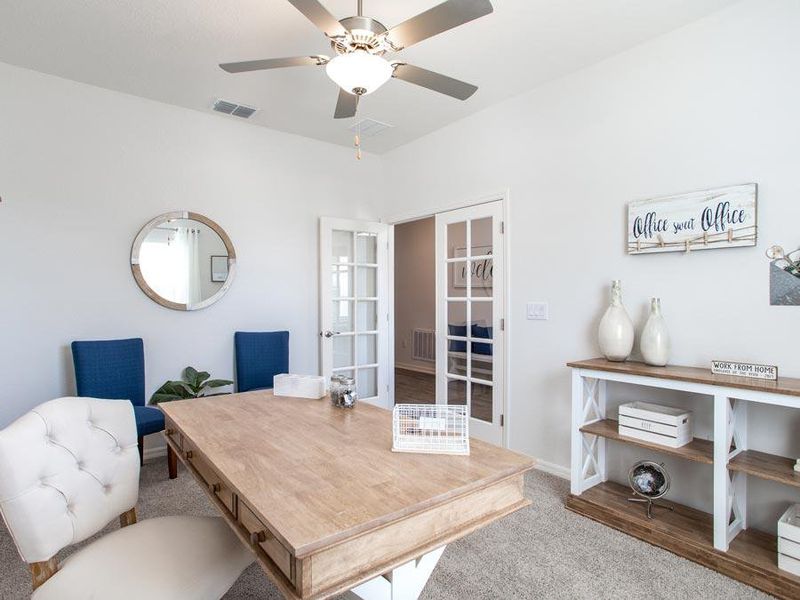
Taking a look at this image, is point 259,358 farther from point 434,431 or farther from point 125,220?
point 434,431

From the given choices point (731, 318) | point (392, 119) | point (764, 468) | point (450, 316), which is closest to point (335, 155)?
point (392, 119)

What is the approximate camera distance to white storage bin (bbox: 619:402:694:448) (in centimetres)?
228

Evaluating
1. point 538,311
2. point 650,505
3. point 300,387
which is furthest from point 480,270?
point 300,387

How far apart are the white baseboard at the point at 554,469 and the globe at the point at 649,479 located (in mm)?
645

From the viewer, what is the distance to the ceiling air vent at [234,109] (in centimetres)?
351

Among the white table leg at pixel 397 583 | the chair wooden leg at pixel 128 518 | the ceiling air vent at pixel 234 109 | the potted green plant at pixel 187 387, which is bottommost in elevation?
the chair wooden leg at pixel 128 518

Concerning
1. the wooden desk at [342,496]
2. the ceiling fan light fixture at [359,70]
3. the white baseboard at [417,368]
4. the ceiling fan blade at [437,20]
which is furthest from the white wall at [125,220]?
the white baseboard at [417,368]

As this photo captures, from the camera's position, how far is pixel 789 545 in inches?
73.7

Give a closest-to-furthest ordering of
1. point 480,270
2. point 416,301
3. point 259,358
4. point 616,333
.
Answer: point 616,333 < point 480,270 < point 259,358 < point 416,301

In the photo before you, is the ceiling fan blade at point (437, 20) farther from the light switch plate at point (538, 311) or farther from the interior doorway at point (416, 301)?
the interior doorway at point (416, 301)

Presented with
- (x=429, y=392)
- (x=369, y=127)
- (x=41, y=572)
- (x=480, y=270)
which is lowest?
(x=429, y=392)

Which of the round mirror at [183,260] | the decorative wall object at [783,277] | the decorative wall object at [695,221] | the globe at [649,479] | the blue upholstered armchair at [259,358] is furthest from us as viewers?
the blue upholstered armchair at [259,358]

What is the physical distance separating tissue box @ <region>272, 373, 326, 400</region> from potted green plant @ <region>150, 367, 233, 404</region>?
5.09 ft

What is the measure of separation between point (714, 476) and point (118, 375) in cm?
364
